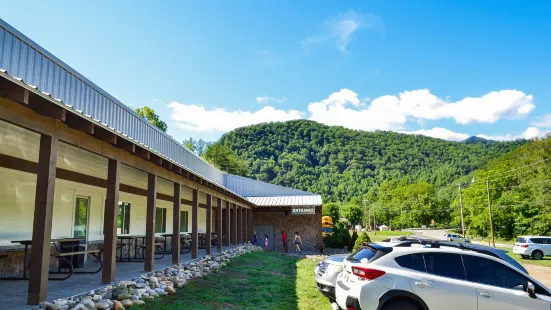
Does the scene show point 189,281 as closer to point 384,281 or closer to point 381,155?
point 384,281

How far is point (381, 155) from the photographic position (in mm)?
113812

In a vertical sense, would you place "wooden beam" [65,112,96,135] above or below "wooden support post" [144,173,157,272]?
above

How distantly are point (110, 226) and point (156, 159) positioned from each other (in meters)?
2.00

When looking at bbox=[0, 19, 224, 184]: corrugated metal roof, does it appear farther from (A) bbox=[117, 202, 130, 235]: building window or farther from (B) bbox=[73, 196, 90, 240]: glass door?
(A) bbox=[117, 202, 130, 235]: building window

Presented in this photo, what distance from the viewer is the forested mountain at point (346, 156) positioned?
9525cm

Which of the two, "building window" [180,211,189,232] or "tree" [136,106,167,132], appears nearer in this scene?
"building window" [180,211,189,232]

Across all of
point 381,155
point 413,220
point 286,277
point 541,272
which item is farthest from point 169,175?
point 381,155

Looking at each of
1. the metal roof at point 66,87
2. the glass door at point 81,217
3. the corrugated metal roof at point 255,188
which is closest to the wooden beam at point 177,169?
the metal roof at point 66,87

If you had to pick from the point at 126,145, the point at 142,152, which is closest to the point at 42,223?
Result: the point at 126,145

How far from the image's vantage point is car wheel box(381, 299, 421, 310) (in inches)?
230

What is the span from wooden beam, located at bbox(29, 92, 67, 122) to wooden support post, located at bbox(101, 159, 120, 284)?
2.34 m

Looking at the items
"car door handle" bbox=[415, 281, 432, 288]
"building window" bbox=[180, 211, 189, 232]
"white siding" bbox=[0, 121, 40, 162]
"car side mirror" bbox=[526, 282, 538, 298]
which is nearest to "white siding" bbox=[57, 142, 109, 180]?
"white siding" bbox=[0, 121, 40, 162]

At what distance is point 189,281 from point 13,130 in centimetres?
521

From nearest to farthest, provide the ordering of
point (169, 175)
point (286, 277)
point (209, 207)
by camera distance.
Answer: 1. point (169, 175)
2. point (286, 277)
3. point (209, 207)
